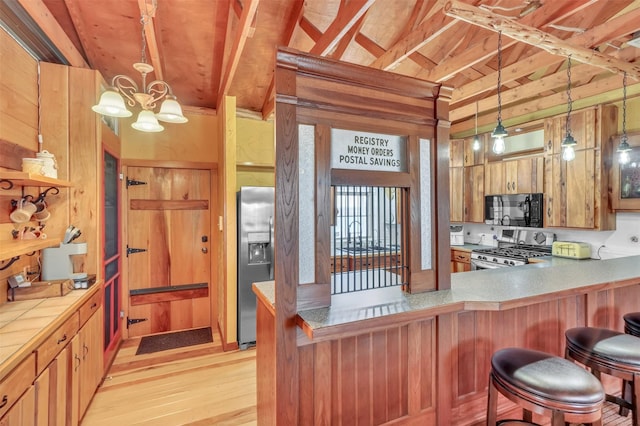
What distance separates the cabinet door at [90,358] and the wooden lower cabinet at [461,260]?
14.7 feet

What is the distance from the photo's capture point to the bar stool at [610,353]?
61.5 inches

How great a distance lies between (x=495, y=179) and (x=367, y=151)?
3.57 meters

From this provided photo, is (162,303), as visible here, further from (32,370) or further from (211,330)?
(32,370)

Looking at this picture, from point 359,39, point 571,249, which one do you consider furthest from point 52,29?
point 571,249

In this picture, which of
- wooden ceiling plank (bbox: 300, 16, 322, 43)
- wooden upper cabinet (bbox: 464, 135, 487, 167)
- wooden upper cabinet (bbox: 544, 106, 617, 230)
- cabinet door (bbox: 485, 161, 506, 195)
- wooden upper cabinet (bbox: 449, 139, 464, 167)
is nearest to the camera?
wooden ceiling plank (bbox: 300, 16, 322, 43)

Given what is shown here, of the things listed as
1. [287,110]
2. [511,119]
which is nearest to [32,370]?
[287,110]

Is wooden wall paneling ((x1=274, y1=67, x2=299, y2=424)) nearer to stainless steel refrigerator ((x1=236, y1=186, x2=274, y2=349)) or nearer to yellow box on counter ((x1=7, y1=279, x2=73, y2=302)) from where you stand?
yellow box on counter ((x1=7, y1=279, x2=73, y2=302))

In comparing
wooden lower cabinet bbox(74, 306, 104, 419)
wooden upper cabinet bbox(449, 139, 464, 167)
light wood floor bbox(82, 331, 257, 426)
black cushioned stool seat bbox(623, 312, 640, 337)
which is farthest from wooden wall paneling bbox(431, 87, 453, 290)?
wooden upper cabinet bbox(449, 139, 464, 167)

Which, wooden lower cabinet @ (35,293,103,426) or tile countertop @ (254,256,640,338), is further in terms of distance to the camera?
wooden lower cabinet @ (35,293,103,426)

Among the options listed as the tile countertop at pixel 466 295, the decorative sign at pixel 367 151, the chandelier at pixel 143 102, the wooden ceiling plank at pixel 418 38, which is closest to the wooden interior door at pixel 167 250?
the chandelier at pixel 143 102

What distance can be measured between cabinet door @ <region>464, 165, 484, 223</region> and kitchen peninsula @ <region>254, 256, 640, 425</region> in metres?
2.50

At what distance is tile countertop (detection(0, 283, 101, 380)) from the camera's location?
131cm

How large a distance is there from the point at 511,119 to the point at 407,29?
232 cm

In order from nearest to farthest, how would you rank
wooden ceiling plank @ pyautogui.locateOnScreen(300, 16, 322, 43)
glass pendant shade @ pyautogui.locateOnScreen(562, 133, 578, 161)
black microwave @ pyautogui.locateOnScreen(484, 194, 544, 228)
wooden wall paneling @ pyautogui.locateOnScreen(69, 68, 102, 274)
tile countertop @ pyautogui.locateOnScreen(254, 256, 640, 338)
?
tile countertop @ pyautogui.locateOnScreen(254, 256, 640, 338) < wooden wall paneling @ pyautogui.locateOnScreen(69, 68, 102, 274) < glass pendant shade @ pyautogui.locateOnScreen(562, 133, 578, 161) < wooden ceiling plank @ pyautogui.locateOnScreen(300, 16, 322, 43) < black microwave @ pyautogui.locateOnScreen(484, 194, 544, 228)
